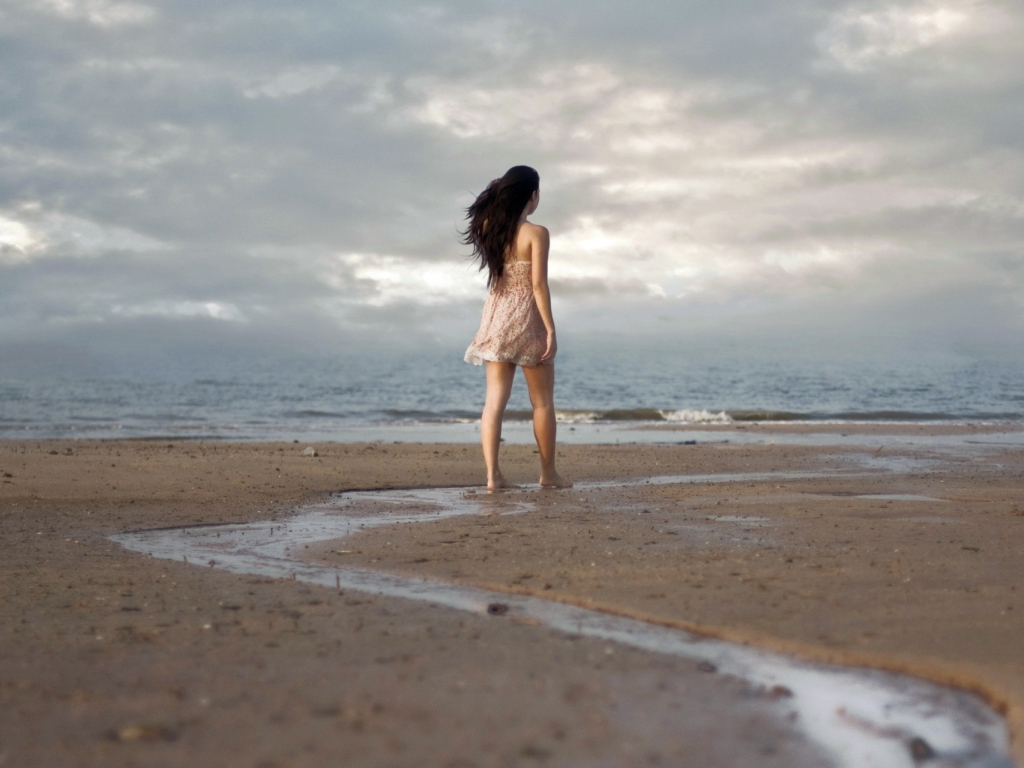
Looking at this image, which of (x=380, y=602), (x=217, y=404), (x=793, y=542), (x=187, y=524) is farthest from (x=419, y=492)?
(x=217, y=404)

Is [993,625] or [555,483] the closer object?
[993,625]

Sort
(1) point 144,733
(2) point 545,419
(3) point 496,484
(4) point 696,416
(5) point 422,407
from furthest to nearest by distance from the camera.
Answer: (5) point 422,407 → (4) point 696,416 → (2) point 545,419 → (3) point 496,484 → (1) point 144,733

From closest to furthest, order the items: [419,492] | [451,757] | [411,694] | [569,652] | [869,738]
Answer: [451,757], [869,738], [411,694], [569,652], [419,492]

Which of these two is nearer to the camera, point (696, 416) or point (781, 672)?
point (781, 672)

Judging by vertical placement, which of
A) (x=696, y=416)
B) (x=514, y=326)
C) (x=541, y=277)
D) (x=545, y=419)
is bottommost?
(x=696, y=416)

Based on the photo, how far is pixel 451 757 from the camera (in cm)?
155

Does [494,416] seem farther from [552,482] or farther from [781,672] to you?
[781,672]

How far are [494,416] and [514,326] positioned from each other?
0.60 m

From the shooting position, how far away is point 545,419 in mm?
6066

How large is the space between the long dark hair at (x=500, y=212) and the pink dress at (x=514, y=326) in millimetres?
118

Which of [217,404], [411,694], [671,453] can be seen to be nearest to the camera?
[411,694]

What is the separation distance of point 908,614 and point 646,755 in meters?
1.27

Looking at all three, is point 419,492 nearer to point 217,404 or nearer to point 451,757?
point 451,757

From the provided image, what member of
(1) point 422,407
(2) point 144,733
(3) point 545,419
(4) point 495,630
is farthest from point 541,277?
(1) point 422,407
